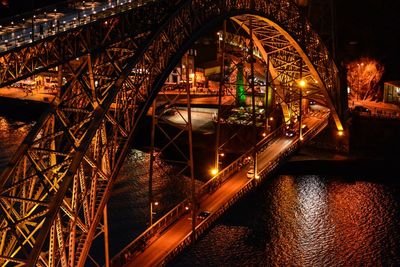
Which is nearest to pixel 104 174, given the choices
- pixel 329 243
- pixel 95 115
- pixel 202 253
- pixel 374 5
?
pixel 95 115

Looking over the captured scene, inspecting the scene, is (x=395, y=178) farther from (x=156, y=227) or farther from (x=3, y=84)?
(x=3, y=84)

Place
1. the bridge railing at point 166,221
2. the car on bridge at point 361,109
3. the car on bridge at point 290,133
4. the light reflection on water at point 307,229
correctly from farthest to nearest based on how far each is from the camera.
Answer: the car on bridge at point 361,109, the car on bridge at point 290,133, the light reflection on water at point 307,229, the bridge railing at point 166,221

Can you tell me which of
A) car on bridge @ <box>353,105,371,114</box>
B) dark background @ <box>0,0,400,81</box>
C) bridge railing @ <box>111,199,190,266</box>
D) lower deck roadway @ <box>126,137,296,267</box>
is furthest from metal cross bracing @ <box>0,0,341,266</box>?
dark background @ <box>0,0,400,81</box>

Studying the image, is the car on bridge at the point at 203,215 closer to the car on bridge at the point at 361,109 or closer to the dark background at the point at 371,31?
the car on bridge at the point at 361,109

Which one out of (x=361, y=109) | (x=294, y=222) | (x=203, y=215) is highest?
(x=361, y=109)

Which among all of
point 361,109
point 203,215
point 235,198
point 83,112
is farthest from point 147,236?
point 361,109

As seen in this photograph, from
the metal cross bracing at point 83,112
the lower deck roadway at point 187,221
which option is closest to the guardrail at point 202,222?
the lower deck roadway at point 187,221

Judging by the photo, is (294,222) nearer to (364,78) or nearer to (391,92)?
(391,92)
